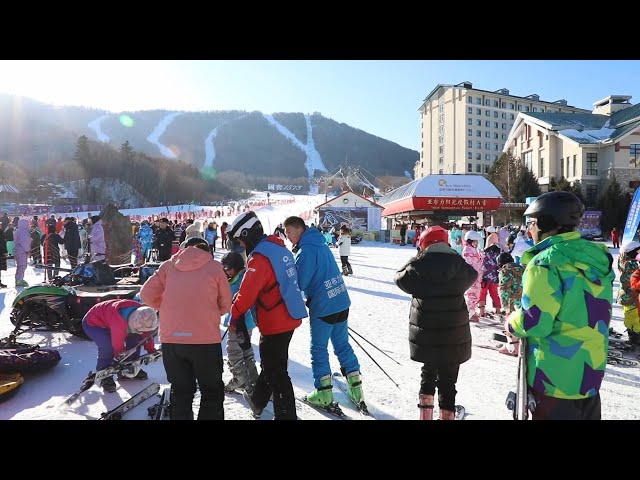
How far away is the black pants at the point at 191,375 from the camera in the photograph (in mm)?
2840

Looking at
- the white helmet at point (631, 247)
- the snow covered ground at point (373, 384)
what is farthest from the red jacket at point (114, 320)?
the white helmet at point (631, 247)

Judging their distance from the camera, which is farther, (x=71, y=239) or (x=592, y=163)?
(x=592, y=163)

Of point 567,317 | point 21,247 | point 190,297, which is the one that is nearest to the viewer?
point 567,317

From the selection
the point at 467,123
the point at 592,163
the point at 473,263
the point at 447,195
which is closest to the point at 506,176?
the point at 592,163

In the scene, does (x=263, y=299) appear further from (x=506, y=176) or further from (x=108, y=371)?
(x=506, y=176)

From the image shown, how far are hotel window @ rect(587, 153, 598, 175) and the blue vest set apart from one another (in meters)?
35.1

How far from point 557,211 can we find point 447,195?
16.2 meters

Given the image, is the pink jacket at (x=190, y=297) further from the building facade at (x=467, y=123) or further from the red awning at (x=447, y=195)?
the building facade at (x=467, y=123)

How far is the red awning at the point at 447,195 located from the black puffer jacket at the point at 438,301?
1405 cm

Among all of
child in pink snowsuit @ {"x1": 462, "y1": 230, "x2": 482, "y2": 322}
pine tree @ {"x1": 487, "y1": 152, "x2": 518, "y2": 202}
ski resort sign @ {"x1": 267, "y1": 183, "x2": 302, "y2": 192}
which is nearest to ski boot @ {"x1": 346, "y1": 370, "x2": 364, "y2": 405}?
child in pink snowsuit @ {"x1": 462, "y1": 230, "x2": 482, "y2": 322}

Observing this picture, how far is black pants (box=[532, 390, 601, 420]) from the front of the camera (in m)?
2.16

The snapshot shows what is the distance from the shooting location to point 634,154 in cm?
3055
